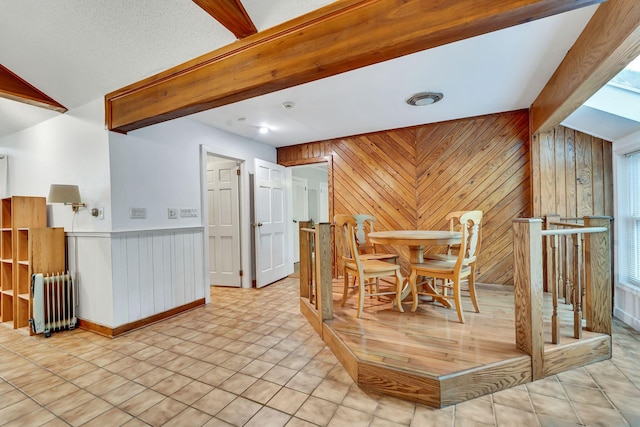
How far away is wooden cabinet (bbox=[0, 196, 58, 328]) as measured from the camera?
2783 mm

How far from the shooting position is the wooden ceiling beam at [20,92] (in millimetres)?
2527

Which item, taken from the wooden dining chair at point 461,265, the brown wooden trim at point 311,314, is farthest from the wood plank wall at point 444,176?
the brown wooden trim at point 311,314

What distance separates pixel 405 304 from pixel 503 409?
136cm

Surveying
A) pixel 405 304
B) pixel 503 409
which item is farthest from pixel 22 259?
pixel 503 409

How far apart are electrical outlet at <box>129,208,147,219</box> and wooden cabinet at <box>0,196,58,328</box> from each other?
2.88 ft

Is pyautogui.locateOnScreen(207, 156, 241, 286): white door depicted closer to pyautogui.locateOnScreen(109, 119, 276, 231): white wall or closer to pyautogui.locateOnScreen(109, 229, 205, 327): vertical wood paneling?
pyautogui.locateOnScreen(109, 119, 276, 231): white wall

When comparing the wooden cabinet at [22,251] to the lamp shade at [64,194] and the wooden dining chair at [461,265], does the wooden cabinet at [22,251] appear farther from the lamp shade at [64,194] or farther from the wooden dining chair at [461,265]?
the wooden dining chair at [461,265]

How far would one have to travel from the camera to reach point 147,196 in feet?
9.53

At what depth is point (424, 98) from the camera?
9.51 feet

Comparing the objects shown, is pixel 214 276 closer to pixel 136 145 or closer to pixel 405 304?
pixel 136 145

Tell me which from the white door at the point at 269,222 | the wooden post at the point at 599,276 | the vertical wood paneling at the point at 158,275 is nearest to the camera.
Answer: the wooden post at the point at 599,276

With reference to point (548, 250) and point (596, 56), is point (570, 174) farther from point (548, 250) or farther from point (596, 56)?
point (596, 56)

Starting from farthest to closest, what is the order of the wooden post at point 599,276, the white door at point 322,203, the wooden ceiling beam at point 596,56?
the white door at point 322,203 < the wooden post at point 599,276 < the wooden ceiling beam at point 596,56

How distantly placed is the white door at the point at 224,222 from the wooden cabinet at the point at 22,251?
1.78 meters
